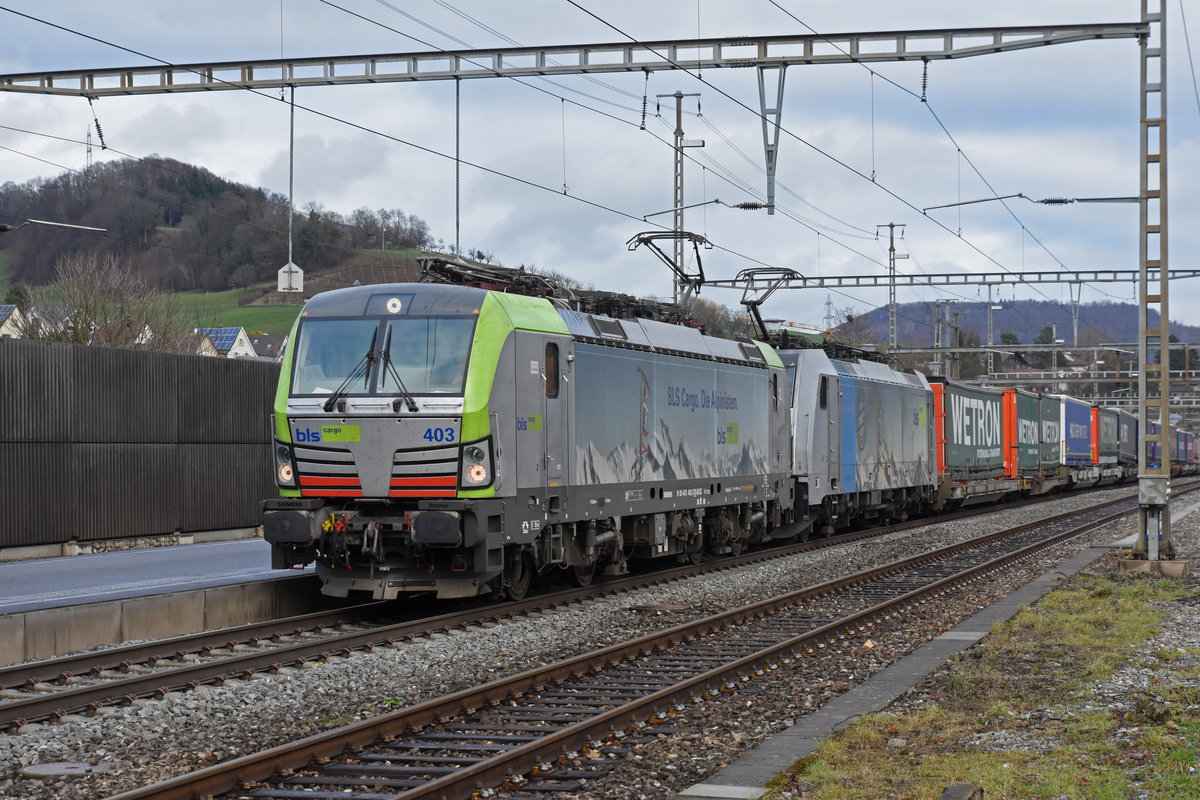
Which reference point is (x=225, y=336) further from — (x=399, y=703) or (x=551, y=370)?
(x=399, y=703)

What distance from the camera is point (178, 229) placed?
236 ft

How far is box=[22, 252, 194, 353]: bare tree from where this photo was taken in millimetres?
36344

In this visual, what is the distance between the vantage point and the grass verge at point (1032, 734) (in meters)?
6.92

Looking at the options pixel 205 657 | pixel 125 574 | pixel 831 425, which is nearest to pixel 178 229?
pixel 831 425

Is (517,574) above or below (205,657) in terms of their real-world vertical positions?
above

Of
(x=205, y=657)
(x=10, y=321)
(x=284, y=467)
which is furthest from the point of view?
(x=10, y=321)

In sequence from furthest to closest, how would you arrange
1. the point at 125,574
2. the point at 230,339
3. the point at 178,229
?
the point at 230,339 → the point at 178,229 → the point at 125,574

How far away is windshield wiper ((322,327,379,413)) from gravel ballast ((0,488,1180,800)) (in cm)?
275

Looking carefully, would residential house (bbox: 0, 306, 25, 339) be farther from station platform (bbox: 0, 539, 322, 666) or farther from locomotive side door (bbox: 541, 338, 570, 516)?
locomotive side door (bbox: 541, 338, 570, 516)

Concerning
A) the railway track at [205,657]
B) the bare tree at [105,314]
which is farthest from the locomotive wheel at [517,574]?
the bare tree at [105,314]

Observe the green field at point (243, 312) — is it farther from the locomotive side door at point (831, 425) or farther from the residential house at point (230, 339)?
the locomotive side door at point (831, 425)

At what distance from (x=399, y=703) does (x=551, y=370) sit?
572cm

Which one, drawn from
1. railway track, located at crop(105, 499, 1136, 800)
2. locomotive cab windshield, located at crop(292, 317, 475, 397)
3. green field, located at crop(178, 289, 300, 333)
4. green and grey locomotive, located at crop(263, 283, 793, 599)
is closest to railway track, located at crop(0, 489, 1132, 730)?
green and grey locomotive, located at crop(263, 283, 793, 599)

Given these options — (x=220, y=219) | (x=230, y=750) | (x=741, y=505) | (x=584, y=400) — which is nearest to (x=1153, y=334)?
(x=741, y=505)
